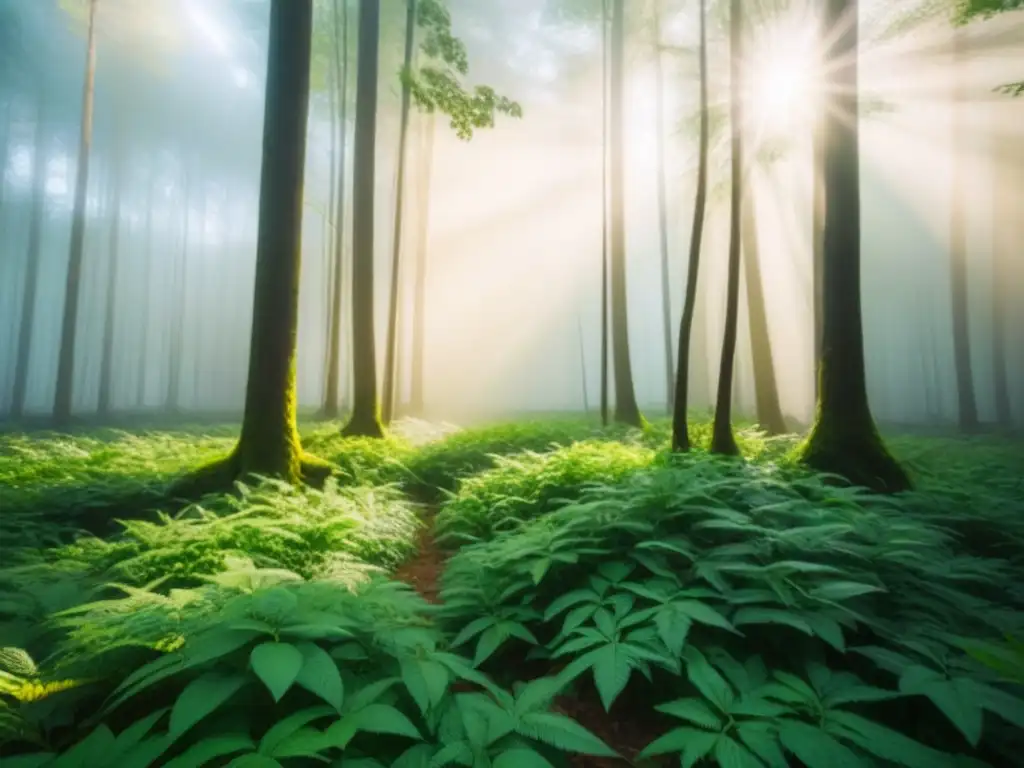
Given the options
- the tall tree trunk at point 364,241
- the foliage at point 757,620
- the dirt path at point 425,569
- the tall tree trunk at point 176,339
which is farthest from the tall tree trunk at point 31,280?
the foliage at point 757,620

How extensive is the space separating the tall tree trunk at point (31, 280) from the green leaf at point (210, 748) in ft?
83.9

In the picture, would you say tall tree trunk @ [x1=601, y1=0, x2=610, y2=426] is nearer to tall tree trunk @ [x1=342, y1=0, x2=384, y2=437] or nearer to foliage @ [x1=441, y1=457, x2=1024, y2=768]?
→ tall tree trunk @ [x1=342, y1=0, x2=384, y2=437]

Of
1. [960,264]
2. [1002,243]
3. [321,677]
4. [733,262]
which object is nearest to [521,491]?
[321,677]

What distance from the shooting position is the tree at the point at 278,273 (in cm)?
620

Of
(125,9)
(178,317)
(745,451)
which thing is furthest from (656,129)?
(178,317)

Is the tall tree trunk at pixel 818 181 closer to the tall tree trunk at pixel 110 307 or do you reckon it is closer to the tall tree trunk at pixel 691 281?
the tall tree trunk at pixel 691 281

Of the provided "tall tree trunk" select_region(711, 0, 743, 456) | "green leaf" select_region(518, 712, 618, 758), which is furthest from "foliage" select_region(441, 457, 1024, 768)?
"tall tree trunk" select_region(711, 0, 743, 456)

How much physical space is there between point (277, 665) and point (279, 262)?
5.63m

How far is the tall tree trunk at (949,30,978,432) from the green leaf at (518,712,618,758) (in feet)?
62.5

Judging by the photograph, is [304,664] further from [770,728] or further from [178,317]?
[178,317]

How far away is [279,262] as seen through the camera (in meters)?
6.31

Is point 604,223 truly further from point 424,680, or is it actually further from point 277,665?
point 277,665

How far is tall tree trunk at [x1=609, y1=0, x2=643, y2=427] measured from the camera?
12977 millimetres

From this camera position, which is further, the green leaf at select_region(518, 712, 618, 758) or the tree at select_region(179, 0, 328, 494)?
the tree at select_region(179, 0, 328, 494)
